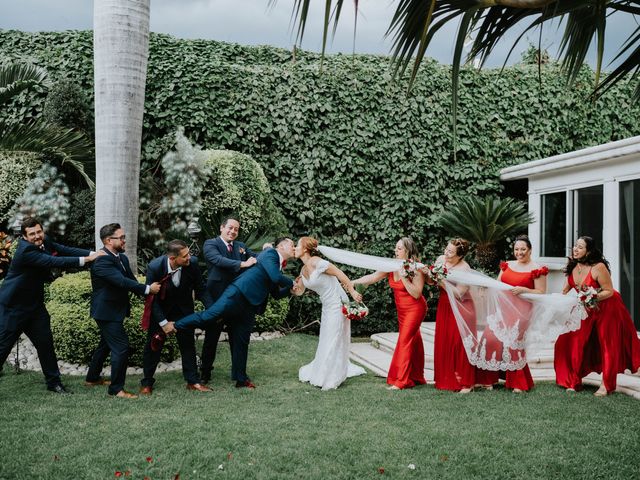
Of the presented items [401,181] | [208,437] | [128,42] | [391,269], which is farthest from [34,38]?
[208,437]

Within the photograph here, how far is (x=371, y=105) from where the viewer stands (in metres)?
11.6

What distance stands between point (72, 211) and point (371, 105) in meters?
5.84

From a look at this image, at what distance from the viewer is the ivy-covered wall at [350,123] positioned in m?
10.7

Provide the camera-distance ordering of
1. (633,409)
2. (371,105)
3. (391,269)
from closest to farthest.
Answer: (633,409) < (391,269) < (371,105)

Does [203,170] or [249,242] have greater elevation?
[203,170]

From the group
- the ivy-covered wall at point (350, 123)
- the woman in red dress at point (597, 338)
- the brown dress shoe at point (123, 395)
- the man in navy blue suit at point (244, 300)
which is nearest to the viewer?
the brown dress shoe at point (123, 395)

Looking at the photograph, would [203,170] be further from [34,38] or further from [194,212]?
[34,38]

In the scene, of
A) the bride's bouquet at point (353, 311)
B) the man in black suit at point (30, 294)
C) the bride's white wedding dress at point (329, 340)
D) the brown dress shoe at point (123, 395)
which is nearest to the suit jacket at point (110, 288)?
the man in black suit at point (30, 294)

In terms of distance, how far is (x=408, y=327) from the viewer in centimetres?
682

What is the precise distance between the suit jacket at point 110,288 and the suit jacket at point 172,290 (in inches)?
9.4

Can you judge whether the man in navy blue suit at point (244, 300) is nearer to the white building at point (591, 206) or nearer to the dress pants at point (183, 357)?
the dress pants at point (183, 357)

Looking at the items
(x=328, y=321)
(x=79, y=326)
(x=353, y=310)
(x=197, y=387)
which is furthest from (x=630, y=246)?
(x=79, y=326)

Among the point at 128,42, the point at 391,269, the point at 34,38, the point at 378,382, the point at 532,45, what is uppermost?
the point at 532,45

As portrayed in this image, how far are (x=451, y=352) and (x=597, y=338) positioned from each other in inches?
64.7
